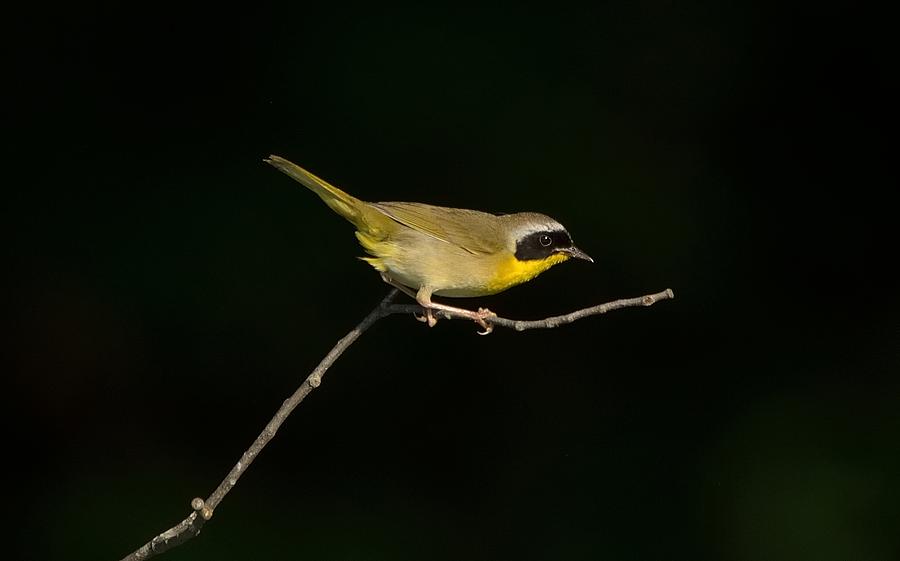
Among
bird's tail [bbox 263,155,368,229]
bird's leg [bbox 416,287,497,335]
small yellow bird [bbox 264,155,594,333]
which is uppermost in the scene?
bird's tail [bbox 263,155,368,229]

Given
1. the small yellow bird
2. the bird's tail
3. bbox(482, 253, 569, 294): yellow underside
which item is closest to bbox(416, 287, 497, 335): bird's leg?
the small yellow bird

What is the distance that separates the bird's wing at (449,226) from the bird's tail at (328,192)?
2.9 inches

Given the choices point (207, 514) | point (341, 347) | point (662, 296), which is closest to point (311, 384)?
point (341, 347)

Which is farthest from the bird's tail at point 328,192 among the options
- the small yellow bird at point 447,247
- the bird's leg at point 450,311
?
the bird's leg at point 450,311

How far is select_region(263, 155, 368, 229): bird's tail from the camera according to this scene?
9.16 feet

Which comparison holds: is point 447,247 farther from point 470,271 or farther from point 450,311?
point 450,311

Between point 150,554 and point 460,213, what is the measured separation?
1.71 meters

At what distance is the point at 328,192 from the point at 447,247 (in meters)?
0.44

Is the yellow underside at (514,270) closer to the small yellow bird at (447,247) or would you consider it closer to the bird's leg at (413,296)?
the small yellow bird at (447,247)

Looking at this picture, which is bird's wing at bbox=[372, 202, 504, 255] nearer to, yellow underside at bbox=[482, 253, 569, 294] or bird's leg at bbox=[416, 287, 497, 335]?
yellow underside at bbox=[482, 253, 569, 294]

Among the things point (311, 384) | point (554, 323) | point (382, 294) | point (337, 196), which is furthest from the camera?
point (382, 294)

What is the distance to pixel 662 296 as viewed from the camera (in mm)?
2340

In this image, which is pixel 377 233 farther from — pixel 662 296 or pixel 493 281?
pixel 662 296

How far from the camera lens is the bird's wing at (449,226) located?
3146mm
